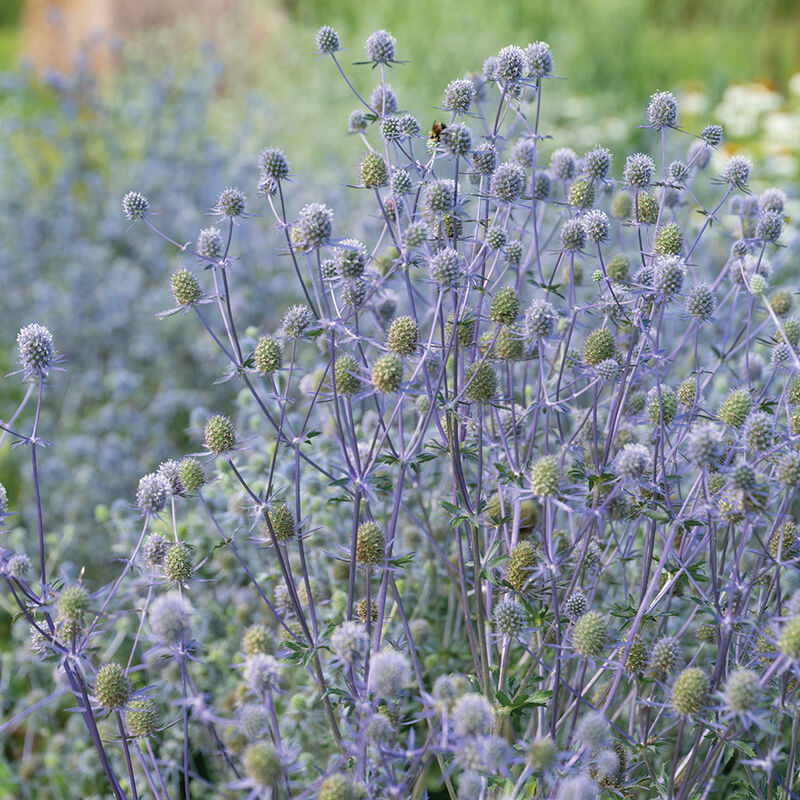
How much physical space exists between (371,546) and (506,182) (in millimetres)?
980

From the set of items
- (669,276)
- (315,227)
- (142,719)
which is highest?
(315,227)

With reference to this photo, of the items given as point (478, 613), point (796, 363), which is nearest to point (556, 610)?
point (478, 613)

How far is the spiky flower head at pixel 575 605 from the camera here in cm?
231

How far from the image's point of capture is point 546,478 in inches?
81.0

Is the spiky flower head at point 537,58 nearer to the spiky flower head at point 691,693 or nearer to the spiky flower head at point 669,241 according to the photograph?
the spiky flower head at point 669,241

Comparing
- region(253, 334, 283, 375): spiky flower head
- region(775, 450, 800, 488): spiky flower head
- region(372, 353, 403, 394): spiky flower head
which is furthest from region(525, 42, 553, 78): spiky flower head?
region(775, 450, 800, 488): spiky flower head

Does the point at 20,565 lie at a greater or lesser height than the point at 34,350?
lesser

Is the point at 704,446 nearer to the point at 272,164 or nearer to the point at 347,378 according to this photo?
the point at 347,378

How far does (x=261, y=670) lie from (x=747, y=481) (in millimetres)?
1075

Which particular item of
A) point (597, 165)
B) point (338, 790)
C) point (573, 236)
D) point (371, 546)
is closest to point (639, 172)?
point (597, 165)

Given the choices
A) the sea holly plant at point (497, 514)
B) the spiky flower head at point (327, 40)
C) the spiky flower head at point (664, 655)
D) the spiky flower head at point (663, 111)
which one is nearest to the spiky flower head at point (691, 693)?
the sea holly plant at point (497, 514)

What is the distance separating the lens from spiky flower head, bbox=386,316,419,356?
7.28 feet

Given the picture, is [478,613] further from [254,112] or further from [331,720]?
[254,112]

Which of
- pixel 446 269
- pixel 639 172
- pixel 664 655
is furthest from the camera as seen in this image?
pixel 639 172
